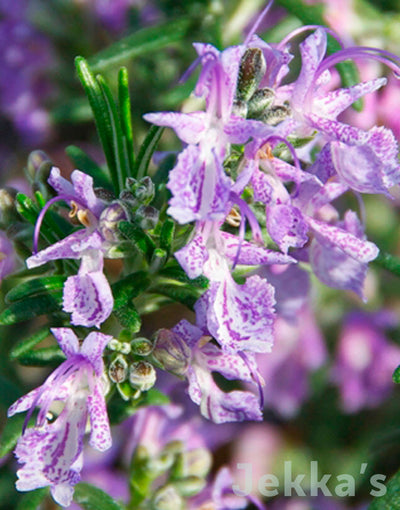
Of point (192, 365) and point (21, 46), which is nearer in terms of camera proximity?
→ point (192, 365)

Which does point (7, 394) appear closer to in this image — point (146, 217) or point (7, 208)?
point (7, 208)

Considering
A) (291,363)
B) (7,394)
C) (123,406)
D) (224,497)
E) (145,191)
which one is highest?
(145,191)

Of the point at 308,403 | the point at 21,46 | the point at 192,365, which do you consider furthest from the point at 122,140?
the point at 308,403

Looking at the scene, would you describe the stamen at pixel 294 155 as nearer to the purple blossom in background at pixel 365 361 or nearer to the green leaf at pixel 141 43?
the green leaf at pixel 141 43

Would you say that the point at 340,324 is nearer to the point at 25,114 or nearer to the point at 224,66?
the point at 25,114

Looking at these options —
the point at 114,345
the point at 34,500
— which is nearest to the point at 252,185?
the point at 114,345

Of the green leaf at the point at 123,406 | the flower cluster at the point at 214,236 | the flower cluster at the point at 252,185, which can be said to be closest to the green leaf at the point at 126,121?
the flower cluster at the point at 214,236

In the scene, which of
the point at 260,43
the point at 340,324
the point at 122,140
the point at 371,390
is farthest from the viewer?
the point at 340,324
